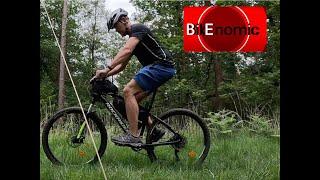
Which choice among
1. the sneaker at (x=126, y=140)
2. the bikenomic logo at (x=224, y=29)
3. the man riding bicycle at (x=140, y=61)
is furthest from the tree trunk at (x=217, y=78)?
the sneaker at (x=126, y=140)

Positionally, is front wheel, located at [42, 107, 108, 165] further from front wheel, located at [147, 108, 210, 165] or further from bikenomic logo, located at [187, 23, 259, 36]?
bikenomic logo, located at [187, 23, 259, 36]

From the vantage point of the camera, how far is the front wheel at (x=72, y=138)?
3.78m

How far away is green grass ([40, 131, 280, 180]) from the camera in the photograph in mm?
3594

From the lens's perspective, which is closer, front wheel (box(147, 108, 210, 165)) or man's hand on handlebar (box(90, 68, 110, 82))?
man's hand on handlebar (box(90, 68, 110, 82))

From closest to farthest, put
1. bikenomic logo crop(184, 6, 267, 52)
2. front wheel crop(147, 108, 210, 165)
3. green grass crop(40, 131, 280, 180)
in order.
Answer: green grass crop(40, 131, 280, 180) → bikenomic logo crop(184, 6, 267, 52) → front wheel crop(147, 108, 210, 165)

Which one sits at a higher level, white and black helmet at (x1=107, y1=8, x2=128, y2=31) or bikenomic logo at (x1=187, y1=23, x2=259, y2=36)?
white and black helmet at (x1=107, y1=8, x2=128, y2=31)

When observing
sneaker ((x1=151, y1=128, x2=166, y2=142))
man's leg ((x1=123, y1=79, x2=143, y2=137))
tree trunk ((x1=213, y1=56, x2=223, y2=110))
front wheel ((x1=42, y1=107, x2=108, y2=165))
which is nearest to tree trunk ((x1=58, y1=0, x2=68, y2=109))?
front wheel ((x1=42, y1=107, x2=108, y2=165))

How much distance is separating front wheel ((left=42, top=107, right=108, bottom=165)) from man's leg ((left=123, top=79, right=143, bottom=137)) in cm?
14

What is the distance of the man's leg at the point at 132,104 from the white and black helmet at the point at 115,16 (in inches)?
11.1

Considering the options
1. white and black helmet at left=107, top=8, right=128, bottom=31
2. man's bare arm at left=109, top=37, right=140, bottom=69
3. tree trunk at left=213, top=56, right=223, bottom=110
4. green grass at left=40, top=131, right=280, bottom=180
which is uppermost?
white and black helmet at left=107, top=8, right=128, bottom=31

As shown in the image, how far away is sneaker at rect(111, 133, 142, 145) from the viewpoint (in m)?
3.86

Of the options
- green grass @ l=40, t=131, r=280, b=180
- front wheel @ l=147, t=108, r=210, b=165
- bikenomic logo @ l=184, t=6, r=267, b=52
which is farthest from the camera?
front wheel @ l=147, t=108, r=210, b=165

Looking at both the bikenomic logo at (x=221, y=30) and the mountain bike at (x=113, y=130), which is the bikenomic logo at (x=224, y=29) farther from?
the mountain bike at (x=113, y=130)
